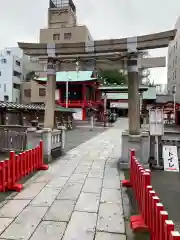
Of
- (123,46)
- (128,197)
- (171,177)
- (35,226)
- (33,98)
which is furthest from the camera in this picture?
(33,98)

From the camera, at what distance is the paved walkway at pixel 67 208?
4418 mm

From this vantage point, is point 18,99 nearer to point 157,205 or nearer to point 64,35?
point 64,35

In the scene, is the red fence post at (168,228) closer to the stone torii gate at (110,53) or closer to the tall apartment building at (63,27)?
the stone torii gate at (110,53)

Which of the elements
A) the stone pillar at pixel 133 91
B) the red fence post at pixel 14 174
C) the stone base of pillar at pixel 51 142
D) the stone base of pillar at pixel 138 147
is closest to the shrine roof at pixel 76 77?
the stone base of pillar at pixel 51 142

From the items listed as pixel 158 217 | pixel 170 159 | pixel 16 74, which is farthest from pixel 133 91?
pixel 16 74

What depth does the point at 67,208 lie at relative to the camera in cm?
555

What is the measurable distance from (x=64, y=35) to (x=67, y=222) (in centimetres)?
7011

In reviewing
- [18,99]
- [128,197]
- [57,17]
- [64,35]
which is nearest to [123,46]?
[128,197]

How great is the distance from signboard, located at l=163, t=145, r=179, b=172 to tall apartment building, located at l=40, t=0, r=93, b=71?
6120 centimetres

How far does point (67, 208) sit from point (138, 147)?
4802mm

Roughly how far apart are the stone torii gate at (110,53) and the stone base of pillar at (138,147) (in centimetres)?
5

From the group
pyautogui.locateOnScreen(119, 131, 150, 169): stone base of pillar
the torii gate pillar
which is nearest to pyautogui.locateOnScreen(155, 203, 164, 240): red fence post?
pyautogui.locateOnScreen(119, 131, 150, 169): stone base of pillar

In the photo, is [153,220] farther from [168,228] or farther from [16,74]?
[16,74]

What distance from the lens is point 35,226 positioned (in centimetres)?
464
